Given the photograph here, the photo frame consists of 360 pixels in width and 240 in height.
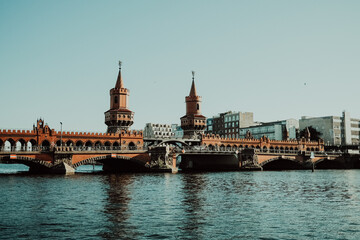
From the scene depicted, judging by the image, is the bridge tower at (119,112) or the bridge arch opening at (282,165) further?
the bridge arch opening at (282,165)

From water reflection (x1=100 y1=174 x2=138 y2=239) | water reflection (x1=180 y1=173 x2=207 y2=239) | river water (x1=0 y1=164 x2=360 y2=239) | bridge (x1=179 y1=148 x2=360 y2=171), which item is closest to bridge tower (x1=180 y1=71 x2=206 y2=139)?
bridge (x1=179 y1=148 x2=360 y2=171)

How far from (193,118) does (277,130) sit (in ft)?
211

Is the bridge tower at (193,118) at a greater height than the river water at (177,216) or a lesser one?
greater

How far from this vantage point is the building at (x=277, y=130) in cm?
18138

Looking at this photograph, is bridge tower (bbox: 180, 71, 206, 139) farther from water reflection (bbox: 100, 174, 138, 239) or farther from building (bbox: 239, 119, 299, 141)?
water reflection (bbox: 100, 174, 138, 239)

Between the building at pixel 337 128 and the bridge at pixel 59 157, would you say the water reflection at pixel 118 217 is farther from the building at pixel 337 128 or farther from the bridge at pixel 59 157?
the building at pixel 337 128

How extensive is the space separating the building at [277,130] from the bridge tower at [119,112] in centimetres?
8371

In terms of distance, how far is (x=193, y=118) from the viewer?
132m

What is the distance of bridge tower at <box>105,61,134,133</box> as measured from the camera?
380 ft

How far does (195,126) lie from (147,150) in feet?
135

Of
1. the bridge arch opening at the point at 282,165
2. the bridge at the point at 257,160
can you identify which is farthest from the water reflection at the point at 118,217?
the bridge arch opening at the point at 282,165

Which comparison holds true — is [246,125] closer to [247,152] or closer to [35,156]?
[247,152]

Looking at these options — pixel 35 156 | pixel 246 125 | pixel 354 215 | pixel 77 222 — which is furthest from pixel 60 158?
pixel 246 125

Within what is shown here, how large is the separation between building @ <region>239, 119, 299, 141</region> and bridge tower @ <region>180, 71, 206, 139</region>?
5867 cm
